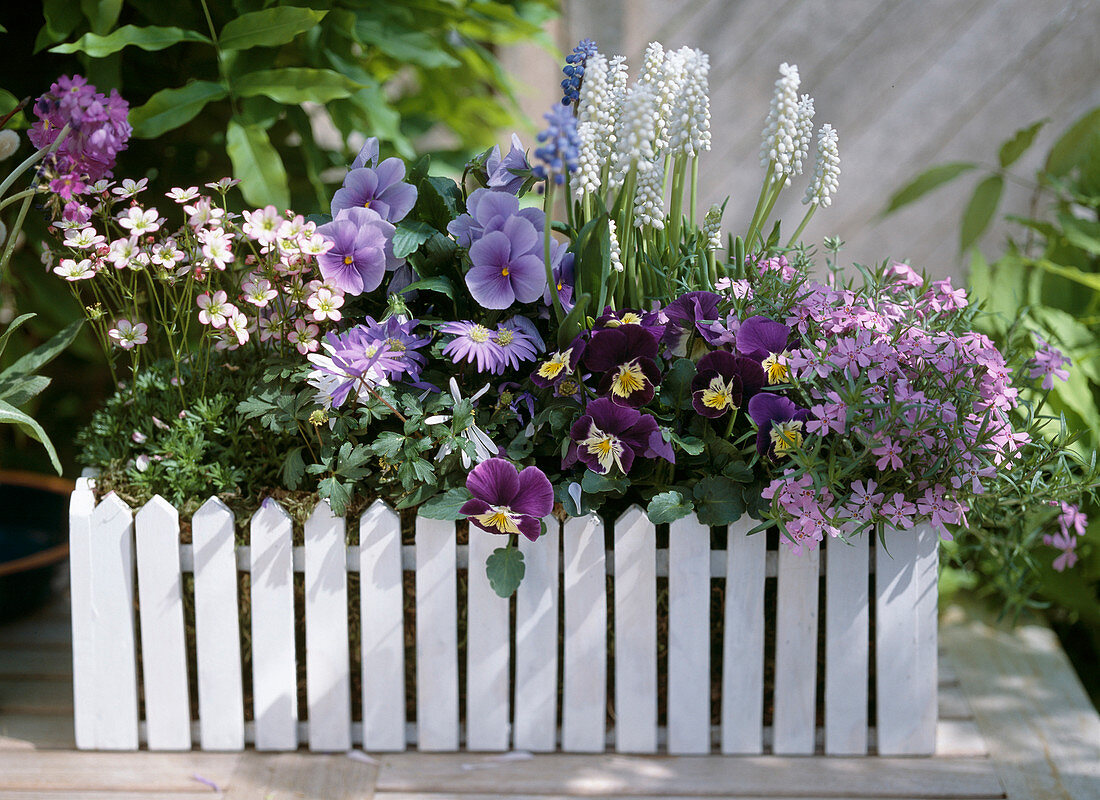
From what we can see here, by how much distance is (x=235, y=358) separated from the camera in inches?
42.1

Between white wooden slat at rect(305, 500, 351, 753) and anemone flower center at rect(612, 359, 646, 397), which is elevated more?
anemone flower center at rect(612, 359, 646, 397)

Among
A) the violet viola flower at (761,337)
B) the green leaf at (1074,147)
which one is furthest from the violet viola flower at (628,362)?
the green leaf at (1074,147)

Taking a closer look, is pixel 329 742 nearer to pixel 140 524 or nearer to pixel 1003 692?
pixel 140 524

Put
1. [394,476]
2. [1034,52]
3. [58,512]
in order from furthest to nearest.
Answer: [1034,52] → [58,512] → [394,476]

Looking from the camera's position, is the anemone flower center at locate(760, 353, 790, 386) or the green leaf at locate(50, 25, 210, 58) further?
the green leaf at locate(50, 25, 210, 58)

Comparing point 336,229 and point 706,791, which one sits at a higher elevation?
point 336,229

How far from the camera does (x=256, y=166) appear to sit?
1191mm

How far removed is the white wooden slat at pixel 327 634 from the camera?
93 centimetres

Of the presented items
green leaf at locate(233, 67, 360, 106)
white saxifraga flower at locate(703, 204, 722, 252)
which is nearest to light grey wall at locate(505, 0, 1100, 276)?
green leaf at locate(233, 67, 360, 106)

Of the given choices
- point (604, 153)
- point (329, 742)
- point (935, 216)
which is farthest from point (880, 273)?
point (935, 216)

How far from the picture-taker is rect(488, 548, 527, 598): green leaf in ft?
2.93

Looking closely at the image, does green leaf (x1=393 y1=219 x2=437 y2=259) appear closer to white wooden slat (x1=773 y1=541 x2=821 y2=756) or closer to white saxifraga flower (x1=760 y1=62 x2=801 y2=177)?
white saxifraga flower (x1=760 y1=62 x2=801 y2=177)

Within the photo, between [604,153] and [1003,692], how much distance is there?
900 mm

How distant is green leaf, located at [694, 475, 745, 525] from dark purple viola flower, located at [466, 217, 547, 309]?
276 millimetres
